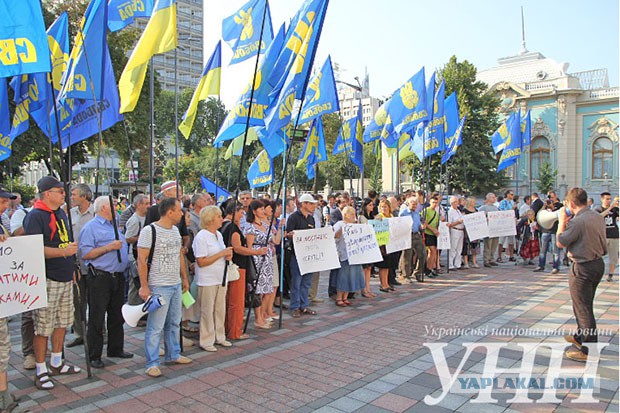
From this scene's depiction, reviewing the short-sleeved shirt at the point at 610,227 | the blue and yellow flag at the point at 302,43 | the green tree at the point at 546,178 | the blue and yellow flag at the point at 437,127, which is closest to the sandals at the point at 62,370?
the blue and yellow flag at the point at 302,43

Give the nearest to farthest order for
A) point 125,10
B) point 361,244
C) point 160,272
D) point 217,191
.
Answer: point 160,272 < point 125,10 < point 361,244 < point 217,191

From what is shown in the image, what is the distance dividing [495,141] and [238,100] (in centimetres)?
1242

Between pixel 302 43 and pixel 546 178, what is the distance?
3923 cm

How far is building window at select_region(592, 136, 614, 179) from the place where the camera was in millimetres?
41406

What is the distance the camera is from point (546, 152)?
44.1 metres

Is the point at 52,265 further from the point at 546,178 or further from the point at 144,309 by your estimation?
the point at 546,178


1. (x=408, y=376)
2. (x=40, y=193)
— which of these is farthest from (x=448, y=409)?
(x=40, y=193)

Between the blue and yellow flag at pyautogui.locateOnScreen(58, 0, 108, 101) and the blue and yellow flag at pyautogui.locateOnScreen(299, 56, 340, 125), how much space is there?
448 centimetres

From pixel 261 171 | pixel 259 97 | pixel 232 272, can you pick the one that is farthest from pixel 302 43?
pixel 261 171

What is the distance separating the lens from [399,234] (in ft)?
32.9

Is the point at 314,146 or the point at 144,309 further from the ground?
the point at 314,146

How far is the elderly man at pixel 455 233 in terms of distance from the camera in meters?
12.1

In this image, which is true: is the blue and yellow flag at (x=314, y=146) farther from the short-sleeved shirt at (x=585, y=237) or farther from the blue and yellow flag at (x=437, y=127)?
the short-sleeved shirt at (x=585, y=237)

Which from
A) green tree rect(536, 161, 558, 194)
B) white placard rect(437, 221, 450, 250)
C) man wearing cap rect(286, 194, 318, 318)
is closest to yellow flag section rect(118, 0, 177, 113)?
man wearing cap rect(286, 194, 318, 318)
